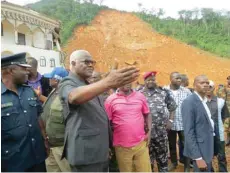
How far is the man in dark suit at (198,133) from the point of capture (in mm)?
3078

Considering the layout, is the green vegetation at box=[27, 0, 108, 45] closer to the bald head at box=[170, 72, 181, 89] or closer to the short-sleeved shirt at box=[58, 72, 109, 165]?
the bald head at box=[170, 72, 181, 89]

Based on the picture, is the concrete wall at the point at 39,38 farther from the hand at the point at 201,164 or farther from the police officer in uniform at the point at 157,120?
the hand at the point at 201,164

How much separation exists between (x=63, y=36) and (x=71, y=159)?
3295cm

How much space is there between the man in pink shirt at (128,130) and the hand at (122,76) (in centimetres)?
180

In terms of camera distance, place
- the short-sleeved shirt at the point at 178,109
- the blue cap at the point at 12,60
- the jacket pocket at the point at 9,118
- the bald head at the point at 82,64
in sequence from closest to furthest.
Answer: the bald head at the point at 82,64
the jacket pocket at the point at 9,118
the blue cap at the point at 12,60
the short-sleeved shirt at the point at 178,109

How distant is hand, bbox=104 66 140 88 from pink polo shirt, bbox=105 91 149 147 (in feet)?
5.89

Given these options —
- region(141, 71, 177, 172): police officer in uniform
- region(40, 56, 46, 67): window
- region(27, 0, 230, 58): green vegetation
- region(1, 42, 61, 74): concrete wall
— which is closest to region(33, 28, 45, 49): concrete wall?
region(1, 42, 61, 74): concrete wall

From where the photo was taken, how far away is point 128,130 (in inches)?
137

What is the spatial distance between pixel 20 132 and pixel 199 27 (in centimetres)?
4026

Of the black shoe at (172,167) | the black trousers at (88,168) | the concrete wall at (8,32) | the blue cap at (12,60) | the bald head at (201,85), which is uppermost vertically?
the concrete wall at (8,32)

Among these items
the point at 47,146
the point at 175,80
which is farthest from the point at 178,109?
the point at 47,146

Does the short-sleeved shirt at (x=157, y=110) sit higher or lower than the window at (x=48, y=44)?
lower

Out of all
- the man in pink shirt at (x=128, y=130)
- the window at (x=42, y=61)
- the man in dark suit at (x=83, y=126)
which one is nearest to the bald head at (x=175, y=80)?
the man in pink shirt at (x=128, y=130)

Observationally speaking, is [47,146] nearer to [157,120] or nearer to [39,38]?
[157,120]
